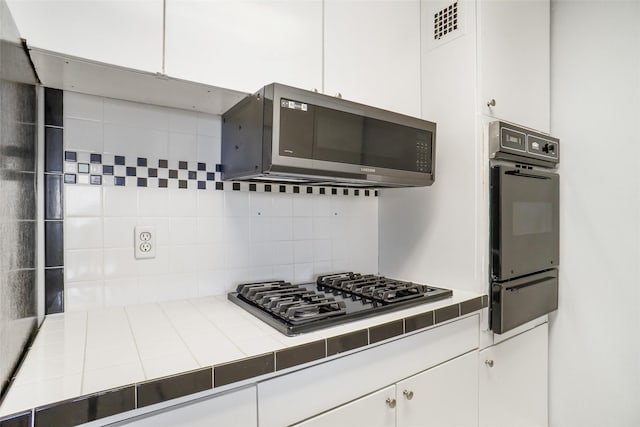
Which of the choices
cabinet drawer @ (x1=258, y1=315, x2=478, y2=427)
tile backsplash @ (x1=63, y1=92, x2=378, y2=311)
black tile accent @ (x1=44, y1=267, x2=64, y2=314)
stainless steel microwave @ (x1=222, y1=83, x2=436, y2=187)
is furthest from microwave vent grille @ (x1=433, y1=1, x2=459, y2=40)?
black tile accent @ (x1=44, y1=267, x2=64, y2=314)

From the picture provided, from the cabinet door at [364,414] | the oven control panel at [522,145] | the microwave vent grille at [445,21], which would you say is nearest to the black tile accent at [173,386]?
the cabinet door at [364,414]

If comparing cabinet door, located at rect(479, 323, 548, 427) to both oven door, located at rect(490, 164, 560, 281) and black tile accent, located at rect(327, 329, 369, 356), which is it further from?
black tile accent, located at rect(327, 329, 369, 356)

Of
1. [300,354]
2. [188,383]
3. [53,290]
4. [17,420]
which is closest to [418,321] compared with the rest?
[300,354]

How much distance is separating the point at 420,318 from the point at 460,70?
1.02 meters

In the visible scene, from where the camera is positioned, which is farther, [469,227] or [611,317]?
[611,317]

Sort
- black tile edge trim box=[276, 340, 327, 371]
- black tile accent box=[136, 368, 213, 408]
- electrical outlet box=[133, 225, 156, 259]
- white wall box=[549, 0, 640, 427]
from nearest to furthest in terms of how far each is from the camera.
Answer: black tile accent box=[136, 368, 213, 408]
black tile edge trim box=[276, 340, 327, 371]
electrical outlet box=[133, 225, 156, 259]
white wall box=[549, 0, 640, 427]

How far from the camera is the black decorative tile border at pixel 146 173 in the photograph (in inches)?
42.3

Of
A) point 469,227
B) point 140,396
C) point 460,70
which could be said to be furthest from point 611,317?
point 140,396

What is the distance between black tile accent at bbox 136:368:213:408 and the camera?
24.3 inches

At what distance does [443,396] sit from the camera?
1165 mm

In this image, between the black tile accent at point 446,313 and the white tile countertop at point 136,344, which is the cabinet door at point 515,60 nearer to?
the black tile accent at point 446,313

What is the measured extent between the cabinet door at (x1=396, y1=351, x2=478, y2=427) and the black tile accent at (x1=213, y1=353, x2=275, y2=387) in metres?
0.49

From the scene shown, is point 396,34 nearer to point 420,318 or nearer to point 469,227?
point 469,227

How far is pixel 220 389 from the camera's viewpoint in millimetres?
716
